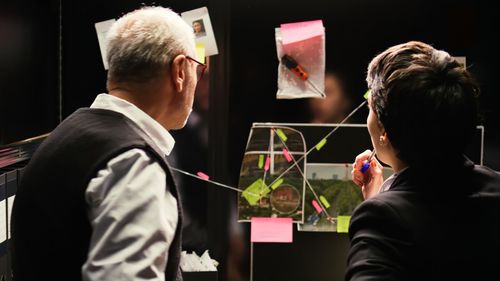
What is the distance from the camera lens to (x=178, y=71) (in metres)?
1.27

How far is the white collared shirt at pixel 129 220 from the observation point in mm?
1045

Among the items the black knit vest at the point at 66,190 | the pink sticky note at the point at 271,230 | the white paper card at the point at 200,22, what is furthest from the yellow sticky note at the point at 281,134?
the black knit vest at the point at 66,190

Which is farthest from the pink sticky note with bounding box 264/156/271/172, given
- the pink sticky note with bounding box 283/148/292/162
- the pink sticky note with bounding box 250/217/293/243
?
the pink sticky note with bounding box 250/217/293/243

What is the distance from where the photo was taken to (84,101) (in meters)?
2.09

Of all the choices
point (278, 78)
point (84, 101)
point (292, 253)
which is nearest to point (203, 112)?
point (278, 78)

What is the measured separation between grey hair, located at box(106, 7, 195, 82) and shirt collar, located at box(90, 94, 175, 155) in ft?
0.17

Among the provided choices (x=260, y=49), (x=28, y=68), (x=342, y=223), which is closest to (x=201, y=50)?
(x=260, y=49)

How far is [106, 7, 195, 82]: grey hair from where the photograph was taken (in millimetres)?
Result: 1229

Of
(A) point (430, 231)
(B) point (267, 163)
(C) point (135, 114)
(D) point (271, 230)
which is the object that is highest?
(C) point (135, 114)

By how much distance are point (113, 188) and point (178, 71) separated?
1.04ft

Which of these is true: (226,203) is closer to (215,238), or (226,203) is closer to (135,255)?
(215,238)

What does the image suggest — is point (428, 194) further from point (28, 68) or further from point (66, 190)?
point (28, 68)

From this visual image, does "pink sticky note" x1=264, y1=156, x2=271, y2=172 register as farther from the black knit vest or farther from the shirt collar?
the black knit vest

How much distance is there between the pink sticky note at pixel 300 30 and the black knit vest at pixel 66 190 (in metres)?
0.98
